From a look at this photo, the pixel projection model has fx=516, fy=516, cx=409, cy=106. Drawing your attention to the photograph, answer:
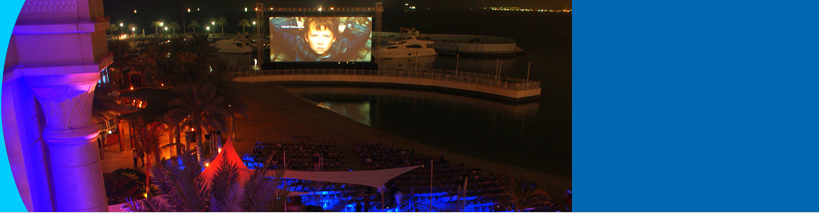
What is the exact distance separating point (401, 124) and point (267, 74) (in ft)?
52.7

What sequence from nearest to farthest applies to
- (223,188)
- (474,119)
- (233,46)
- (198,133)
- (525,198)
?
1. (223,188)
2. (525,198)
3. (198,133)
4. (474,119)
5. (233,46)

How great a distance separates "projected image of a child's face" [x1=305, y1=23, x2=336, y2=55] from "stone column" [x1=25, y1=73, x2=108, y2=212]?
39335 mm

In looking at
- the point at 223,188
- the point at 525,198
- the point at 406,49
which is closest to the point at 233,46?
the point at 406,49

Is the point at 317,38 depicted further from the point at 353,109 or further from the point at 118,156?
the point at 118,156

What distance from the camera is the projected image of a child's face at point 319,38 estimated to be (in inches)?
1754

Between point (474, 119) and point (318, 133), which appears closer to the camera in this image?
point (318, 133)

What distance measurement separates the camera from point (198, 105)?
55.9ft

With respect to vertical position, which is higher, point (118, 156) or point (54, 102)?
point (54, 102)

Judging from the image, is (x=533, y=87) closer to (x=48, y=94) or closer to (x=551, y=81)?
(x=551, y=81)

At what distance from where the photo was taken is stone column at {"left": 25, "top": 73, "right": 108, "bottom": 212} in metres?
5.44

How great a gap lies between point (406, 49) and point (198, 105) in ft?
165

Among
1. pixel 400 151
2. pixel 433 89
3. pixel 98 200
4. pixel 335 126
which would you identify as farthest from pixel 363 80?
pixel 98 200

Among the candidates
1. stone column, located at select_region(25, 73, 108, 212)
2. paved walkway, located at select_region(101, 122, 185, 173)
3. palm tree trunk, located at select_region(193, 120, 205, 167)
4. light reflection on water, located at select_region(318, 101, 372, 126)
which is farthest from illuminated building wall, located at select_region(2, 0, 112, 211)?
light reflection on water, located at select_region(318, 101, 372, 126)

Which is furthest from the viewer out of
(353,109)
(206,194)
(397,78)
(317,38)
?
(317,38)
